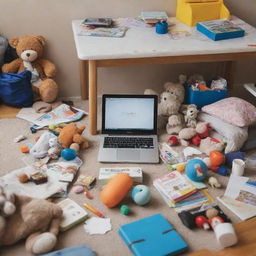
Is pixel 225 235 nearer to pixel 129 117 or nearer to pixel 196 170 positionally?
pixel 196 170

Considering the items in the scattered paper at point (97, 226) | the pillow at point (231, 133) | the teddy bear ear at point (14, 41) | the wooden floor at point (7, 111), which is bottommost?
the scattered paper at point (97, 226)

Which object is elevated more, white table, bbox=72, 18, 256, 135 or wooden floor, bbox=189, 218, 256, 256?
white table, bbox=72, 18, 256, 135

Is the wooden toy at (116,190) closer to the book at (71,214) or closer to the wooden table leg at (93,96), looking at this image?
the book at (71,214)

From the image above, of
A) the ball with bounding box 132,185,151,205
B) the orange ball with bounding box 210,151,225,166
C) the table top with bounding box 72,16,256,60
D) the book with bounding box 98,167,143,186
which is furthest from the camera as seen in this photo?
the table top with bounding box 72,16,256,60

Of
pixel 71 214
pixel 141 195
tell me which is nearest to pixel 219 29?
pixel 141 195

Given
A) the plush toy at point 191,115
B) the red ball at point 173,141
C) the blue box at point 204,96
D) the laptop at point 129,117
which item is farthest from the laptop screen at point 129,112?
the blue box at point 204,96

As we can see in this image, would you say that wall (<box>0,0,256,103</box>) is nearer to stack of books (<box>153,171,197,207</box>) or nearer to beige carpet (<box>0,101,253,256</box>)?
beige carpet (<box>0,101,253,256</box>)

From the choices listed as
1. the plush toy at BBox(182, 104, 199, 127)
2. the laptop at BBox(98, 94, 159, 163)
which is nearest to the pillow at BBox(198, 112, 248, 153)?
the plush toy at BBox(182, 104, 199, 127)

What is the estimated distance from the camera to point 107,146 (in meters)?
2.05

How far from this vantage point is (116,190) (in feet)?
5.42

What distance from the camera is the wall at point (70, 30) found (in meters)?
2.35

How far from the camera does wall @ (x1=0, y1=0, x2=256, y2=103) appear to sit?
2.35 meters

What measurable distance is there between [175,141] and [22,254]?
3.43 feet

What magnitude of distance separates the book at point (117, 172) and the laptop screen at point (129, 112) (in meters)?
0.34
